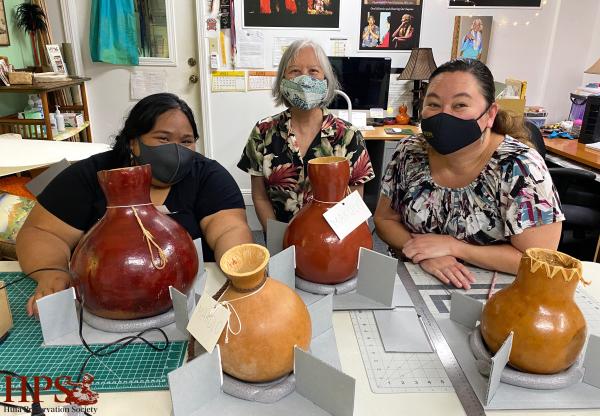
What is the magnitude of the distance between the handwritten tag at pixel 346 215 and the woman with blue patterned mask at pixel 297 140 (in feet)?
2.31

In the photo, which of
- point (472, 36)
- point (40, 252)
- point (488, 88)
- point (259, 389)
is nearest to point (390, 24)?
point (472, 36)

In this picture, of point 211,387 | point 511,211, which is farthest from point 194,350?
point 511,211

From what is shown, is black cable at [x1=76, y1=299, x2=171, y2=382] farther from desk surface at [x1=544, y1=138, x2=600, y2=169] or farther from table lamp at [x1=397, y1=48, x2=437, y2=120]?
table lamp at [x1=397, y1=48, x2=437, y2=120]

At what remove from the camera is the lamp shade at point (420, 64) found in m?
3.53

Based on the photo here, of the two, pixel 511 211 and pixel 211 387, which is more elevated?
pixel 511 211

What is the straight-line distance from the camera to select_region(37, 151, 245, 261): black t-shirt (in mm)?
1327

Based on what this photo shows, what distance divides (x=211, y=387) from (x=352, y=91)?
3201mm

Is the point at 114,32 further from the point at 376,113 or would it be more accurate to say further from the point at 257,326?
the point at 257,326

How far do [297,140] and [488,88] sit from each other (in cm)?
76

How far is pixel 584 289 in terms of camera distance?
1.19 meters

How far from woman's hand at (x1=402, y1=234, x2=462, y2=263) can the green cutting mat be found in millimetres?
722

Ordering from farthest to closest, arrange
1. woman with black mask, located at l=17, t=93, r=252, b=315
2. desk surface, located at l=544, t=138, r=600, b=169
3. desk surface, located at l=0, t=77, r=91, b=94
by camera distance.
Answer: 1. desk surface, located at l=0, t=77, r=91, b=94
2. desk surface, located at l=544, t=138, r=600, b=169
3. woman with black mask, located at l=17, t=93, r=252, b=315

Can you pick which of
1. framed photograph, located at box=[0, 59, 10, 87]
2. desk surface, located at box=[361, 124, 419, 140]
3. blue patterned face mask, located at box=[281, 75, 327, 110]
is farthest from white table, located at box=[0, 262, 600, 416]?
framed photograph, located at box=[0, 59, 10, 87]

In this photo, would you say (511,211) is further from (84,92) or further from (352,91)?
(84,92)
